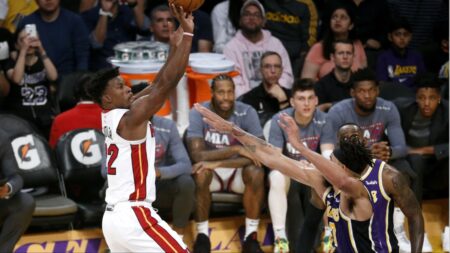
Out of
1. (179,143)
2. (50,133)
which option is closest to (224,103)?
(179,143)

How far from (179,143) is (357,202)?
2.74 metres

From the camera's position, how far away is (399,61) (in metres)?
10.6

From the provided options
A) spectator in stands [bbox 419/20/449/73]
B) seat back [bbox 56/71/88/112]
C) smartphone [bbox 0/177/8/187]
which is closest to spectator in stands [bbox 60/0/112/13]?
seat back [bbox 56/71/88/112]

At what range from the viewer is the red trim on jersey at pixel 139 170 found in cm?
631

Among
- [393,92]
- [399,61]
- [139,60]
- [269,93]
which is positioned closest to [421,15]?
[399,61]

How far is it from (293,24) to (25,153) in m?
3.22

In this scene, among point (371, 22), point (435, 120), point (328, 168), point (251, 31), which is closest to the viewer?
point (328, 168)

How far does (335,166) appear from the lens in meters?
6.21

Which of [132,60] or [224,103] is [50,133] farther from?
[224,103]

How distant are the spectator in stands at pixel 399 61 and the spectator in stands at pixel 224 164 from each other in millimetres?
2036

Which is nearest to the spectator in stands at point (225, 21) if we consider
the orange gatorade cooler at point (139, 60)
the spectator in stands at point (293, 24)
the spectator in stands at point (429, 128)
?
the spectator in stands at point (293, 24)

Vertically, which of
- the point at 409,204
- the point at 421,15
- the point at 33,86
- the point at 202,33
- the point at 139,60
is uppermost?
the point at 421,15

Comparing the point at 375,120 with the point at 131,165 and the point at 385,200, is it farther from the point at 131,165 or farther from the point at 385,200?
the point at 131,165

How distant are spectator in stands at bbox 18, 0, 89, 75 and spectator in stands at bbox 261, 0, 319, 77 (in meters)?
1.94
